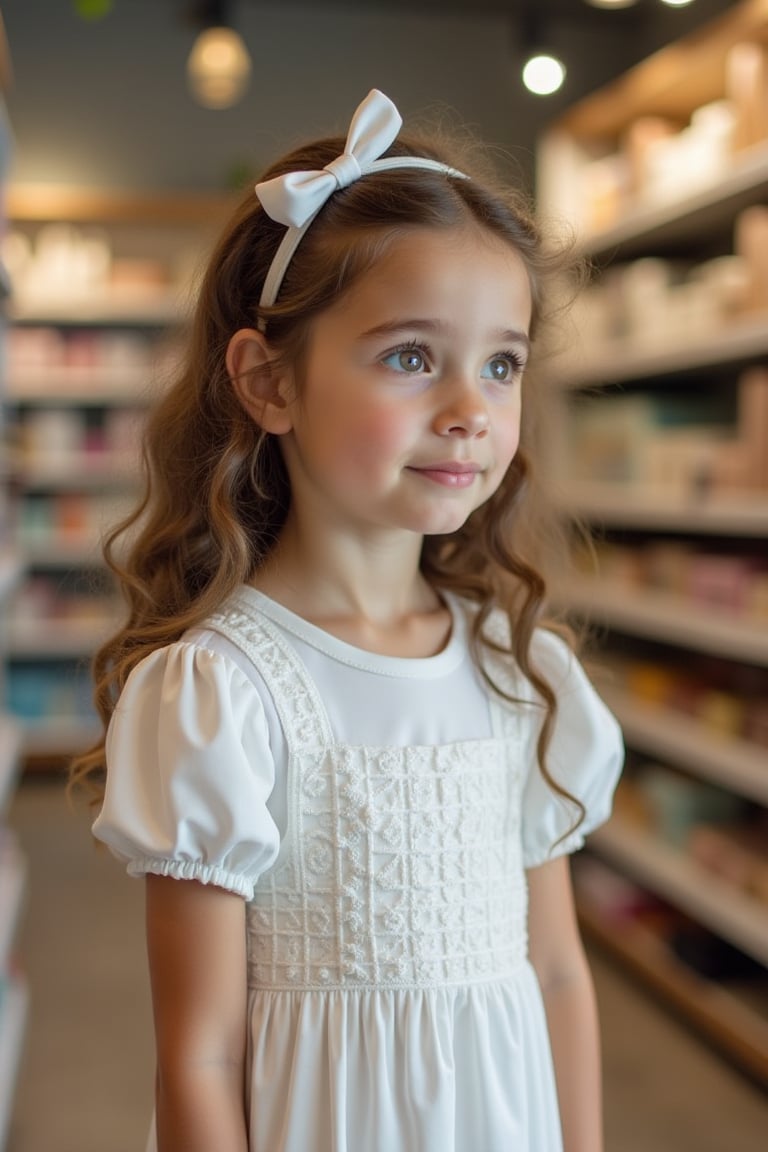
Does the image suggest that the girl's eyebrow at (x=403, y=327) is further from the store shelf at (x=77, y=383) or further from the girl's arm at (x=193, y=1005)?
the store shelf at (x=77, y=383)

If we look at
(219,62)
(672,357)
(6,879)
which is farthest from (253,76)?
(6,879)

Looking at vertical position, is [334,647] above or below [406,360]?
below

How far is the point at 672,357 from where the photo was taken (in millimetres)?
3111

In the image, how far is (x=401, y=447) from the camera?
96cm

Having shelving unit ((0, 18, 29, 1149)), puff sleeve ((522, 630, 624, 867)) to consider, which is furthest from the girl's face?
shelving unit ((0, 18, 29, 1149))

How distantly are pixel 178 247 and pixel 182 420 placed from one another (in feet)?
15.4

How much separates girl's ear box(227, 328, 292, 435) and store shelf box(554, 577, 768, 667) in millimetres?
1278

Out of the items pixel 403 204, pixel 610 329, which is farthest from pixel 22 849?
pixel 403 204

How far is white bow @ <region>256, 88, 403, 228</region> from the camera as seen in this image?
0.97m

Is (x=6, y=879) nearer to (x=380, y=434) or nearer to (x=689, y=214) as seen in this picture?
(x=380, y=434)

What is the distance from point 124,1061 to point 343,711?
6.42ft

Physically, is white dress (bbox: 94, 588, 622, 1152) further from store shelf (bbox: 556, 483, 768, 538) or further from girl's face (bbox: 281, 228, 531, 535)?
store shelf (bbox: 556, 483, 768, 538)

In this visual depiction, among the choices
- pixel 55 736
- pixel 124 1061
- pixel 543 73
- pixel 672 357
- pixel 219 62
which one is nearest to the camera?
pixel 124 1061

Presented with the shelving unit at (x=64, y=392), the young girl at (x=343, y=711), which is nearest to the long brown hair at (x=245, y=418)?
the young girl at (x=343, y=711)
